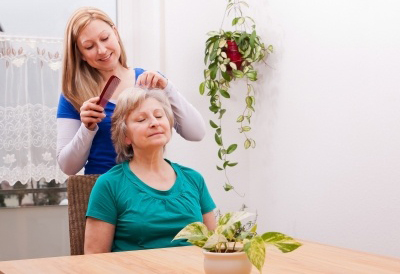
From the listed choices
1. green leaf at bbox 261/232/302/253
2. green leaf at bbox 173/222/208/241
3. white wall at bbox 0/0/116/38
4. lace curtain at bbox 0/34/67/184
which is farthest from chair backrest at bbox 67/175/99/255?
white wall at bbox 0/0/116/38

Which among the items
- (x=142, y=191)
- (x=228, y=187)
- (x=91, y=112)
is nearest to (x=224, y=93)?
(x=228, y=187)

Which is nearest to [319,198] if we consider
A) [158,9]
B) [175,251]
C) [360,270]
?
[158,9]

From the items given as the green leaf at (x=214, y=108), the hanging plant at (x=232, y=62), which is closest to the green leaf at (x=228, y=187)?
the hanging plant at (x=232, y=62)

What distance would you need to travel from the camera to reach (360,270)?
58.7 inches

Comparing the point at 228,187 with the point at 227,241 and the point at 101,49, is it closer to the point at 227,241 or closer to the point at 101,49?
the point at 101,49

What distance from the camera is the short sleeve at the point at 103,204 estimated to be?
6.46 ft

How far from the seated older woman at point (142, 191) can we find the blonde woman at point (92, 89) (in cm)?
17

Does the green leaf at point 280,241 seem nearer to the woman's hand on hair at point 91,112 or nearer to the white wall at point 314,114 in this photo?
the woman's hand on hair at point 91,112

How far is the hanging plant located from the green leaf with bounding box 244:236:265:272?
2.38 m

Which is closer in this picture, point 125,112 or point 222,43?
point 125,112

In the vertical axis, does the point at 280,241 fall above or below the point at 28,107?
below

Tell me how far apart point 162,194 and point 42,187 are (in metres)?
1.84

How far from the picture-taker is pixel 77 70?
2375 mm

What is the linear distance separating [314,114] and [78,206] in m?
1.57
